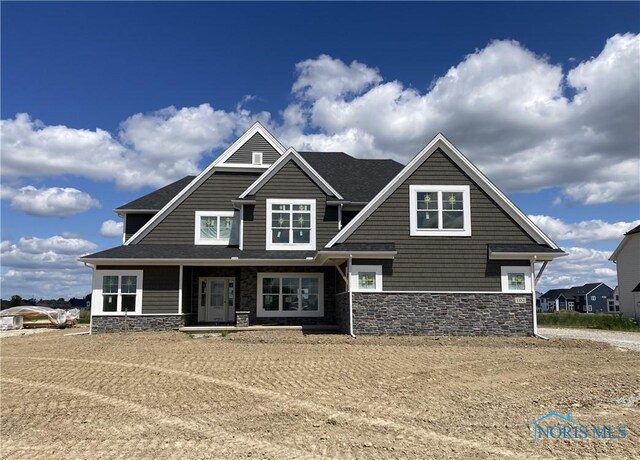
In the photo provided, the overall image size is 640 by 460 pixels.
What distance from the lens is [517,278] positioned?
19.0 metres

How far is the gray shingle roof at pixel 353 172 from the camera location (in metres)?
24.6

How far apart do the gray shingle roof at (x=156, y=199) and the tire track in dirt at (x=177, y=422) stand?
14.6 meters

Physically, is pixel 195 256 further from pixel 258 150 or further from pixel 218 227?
pixel 258 150

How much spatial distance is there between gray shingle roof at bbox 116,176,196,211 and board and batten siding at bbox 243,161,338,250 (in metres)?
4.85

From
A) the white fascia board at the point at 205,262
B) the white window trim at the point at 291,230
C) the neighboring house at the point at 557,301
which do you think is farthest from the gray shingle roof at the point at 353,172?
the neighboring house at the point at 557,301

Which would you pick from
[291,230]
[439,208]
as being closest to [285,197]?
[291,230]

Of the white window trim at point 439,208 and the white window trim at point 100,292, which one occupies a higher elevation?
the white window trim at point 439,208

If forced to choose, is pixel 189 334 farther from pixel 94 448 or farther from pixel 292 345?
pixel 94 448

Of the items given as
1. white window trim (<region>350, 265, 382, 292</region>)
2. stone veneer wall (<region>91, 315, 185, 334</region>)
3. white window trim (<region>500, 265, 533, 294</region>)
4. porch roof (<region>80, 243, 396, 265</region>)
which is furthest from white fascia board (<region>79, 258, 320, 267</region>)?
white window trim (<region>500, 265, 533, 294</region>)

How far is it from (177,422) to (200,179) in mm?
17076

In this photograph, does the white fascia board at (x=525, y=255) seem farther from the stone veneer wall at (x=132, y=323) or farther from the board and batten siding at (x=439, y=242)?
the stone veneer wall at (x=132, y=323)

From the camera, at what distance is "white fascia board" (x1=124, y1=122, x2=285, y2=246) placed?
23.1 meters

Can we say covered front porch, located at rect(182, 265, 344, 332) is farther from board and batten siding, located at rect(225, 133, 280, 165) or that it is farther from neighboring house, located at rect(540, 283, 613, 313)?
neighboring house, located at rect(540, 283, 613, 313)

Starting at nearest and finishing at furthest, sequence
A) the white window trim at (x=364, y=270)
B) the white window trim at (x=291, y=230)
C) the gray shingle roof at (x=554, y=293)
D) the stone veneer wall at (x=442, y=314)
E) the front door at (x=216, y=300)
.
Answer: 1. the stone veneer wall at (x=442, y=314)
2. the white window trim at (x=364, y=270)
3. the white window trim at (x=291, y=230)
4. the front door at (x=216, y=300)
5. the gray shingle roof at (x=554, y=293)
